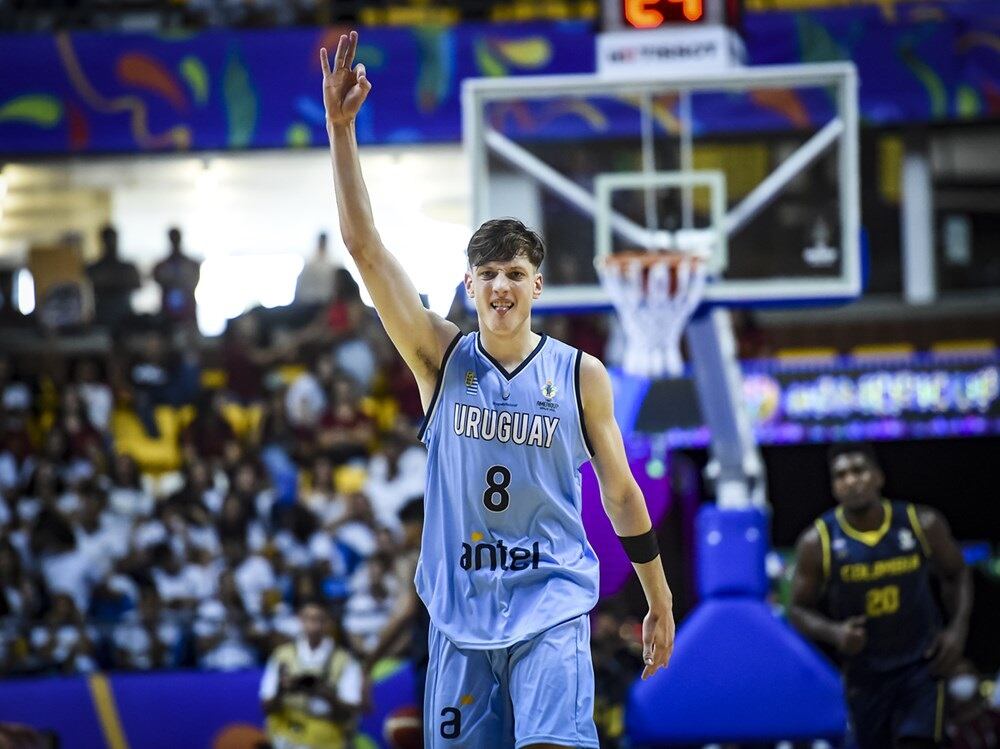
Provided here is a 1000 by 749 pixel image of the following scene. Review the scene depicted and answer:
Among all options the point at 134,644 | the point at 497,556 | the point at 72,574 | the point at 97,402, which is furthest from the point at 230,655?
the point at 497,556

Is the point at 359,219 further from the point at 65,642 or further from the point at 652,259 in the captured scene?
the point at 65,642

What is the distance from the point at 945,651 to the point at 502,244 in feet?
15.8

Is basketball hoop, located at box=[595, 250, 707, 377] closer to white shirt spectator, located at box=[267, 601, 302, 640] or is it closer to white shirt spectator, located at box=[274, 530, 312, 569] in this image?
white shirt spectator, located at box=[267, 601, 302, 640]

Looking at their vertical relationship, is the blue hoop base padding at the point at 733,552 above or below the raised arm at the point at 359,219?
below

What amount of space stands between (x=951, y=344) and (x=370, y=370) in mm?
5599

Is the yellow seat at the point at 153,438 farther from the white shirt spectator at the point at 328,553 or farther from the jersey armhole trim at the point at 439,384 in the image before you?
the jersey armhole trim at the point at 439,384

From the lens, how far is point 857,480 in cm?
884

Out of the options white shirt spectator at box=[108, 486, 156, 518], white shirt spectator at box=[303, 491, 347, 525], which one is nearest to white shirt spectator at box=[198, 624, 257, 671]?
white shirt spectator at box=[303, 491, 347, 525]

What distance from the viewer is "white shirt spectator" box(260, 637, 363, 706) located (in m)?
11.2

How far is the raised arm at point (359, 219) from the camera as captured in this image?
4738 mm

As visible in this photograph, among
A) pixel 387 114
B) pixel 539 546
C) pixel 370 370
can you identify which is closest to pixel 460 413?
pixel 539 546

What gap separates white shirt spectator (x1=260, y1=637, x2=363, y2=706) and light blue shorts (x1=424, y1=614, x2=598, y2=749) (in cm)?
650

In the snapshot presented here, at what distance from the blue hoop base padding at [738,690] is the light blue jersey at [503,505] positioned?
5.23 m

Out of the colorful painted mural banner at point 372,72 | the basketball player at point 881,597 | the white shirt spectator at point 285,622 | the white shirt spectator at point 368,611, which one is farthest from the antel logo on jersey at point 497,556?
the colorful painted mural banner at point 372,72
